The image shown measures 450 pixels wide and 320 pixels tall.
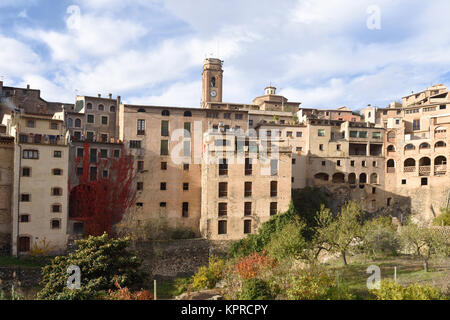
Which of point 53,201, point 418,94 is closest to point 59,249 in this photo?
point 53,201

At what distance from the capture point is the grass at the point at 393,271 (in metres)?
19.9

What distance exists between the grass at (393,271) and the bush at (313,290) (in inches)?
78.5

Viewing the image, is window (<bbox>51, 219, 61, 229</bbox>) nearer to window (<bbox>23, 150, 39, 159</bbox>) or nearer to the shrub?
window (<bbox>23, 150, 39, 159</bbox>)

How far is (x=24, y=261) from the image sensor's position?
98.7ft

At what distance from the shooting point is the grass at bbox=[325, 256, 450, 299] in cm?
1989

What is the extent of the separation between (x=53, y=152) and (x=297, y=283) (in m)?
27.8

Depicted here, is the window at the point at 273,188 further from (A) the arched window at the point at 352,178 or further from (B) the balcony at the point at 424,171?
(B) the balcony at the point at 424,171

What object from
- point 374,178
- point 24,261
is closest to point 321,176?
point 374,178

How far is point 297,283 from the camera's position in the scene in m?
16.7

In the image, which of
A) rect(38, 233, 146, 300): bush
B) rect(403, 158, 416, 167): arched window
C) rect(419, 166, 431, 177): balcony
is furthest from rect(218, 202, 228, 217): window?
rect(403, 158, 416, 167): arched window

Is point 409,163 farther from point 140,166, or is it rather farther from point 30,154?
point 30,154

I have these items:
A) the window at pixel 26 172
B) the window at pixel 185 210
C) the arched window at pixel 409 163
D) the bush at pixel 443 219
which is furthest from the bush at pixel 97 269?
the arched window at pixel 409 163
